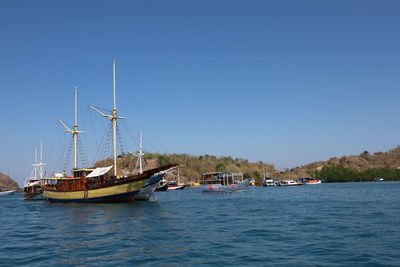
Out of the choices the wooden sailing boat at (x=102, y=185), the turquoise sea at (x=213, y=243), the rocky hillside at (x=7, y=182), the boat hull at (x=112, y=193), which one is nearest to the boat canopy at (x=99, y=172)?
the wooden sailing boat at (x=102, y=185)

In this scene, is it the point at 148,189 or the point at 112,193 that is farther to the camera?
the point at 148,189

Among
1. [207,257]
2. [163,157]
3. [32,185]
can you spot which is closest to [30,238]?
[207,257]

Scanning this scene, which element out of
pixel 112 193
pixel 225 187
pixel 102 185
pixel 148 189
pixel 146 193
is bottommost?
pixel 225 187

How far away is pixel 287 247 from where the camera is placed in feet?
55.2

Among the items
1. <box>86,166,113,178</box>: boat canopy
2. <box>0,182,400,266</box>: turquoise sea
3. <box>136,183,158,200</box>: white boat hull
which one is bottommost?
<box>0,182,400,266</box>: turquoise sea

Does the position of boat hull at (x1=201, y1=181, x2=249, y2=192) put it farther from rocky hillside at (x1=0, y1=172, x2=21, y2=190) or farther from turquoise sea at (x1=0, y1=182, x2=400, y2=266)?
rocky hillside at (x1=0, y1=172, x2=21, y2=190)

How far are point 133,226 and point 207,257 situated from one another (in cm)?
1210

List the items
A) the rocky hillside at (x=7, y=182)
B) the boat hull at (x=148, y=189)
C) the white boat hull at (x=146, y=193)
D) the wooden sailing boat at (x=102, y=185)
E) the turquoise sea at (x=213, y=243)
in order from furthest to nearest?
the rocky hillside at (x=7, y=182)
the white boat hull at (x=146, y=193)
the boat hull at (x=148, y=189)
the wooden sailing boat at (x=102, y=185)
the turquoise sea at (x=213, y=243)

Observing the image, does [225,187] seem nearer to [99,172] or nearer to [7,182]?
[99,172]

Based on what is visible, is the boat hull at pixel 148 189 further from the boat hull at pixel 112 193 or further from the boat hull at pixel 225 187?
the boat hull at pixel 225 187

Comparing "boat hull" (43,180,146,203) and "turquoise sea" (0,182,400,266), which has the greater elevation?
"boat hull" (43,180,146,203)

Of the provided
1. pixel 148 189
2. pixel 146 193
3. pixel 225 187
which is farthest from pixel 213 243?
pixel 225 187

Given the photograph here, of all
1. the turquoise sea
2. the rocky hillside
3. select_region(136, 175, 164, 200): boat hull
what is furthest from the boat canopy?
the rocky hillside

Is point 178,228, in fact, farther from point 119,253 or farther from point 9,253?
point 9,253
